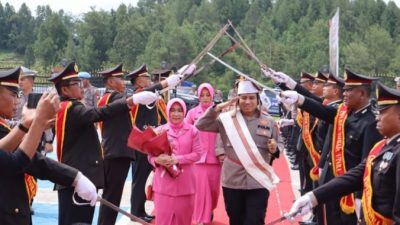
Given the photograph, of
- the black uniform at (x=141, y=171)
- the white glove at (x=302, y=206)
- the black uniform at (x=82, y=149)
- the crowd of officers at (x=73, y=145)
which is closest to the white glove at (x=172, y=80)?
the crowd of officers at (x=73, y=145)

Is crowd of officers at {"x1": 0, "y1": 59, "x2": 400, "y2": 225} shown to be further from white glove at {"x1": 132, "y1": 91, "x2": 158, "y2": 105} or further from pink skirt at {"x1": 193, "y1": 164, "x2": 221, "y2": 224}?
pink skirt at {"x1": 193, "y1": 164, "x2": 221, "y2": 224}

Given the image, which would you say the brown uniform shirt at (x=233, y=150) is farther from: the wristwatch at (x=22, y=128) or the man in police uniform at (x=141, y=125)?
the wristwatch at (x=22, y=128)

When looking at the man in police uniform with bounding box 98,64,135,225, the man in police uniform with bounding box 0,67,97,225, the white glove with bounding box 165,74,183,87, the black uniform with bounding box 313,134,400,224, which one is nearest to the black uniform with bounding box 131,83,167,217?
the man in police uniform with bounding box 98,64,135,225

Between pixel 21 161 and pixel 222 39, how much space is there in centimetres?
5097

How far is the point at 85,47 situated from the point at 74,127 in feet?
211

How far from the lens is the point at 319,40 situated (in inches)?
2822

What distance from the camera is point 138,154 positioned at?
28.6 ft

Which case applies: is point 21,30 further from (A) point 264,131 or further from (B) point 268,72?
(A) point 264,131

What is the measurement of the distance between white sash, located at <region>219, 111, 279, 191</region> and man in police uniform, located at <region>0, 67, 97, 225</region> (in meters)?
2.09

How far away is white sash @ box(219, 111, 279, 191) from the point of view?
249 inches

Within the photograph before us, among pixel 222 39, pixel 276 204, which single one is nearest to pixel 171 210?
pixel 276 204

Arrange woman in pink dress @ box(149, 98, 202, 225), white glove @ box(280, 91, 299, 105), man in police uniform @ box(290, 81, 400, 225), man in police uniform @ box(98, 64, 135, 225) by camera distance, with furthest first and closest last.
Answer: man in police uniform @ box(98, 64, 135, 225), woman in pink dress @ box(149, 98, 202, 225), white glove @ box(280, 91, 299, 105), man in police uniform @ box(290, 81, 400, 225)

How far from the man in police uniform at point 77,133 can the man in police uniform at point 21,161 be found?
1.02 m

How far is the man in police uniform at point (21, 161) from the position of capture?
355 cm
